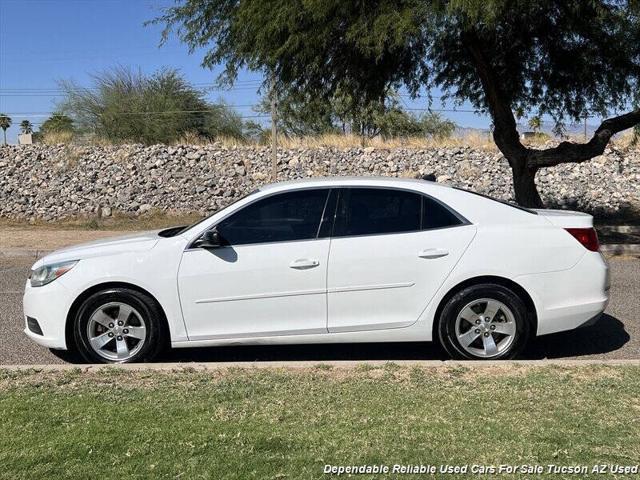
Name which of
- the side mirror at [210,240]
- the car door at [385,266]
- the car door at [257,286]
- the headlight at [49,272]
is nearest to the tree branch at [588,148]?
the car door at [385,266]

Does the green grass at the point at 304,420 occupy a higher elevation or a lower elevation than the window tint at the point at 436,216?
lower

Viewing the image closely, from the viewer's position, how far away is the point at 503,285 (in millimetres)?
5766

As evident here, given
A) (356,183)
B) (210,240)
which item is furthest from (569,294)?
(210,240)

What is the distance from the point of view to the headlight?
5805 mm

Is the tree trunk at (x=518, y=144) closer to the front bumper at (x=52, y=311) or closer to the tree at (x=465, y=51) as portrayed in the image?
the tree at (x=465, y=51)

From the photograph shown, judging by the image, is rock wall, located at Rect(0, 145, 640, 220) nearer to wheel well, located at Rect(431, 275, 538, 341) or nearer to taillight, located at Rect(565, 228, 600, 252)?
taillight, located at Rect(565, 228, 600, 252)

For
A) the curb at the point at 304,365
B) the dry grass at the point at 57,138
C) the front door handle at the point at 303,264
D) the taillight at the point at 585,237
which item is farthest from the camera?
the dry grass at the point at 57,138

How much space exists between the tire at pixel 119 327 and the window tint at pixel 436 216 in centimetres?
242

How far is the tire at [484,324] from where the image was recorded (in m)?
5.71

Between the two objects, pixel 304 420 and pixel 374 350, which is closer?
pixel 304 420

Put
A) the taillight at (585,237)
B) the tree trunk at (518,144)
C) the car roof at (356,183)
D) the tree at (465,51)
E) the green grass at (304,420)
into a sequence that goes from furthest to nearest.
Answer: the tree trunk at (518,144)
the tree at (465,51)
the car roof at (356,183)
the taillight at (585,237)
the green grass at (304,420)

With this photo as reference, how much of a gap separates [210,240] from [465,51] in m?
11.2

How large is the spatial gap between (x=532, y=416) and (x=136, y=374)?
2947 mm

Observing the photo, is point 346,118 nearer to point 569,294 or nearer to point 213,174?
point 213,174
